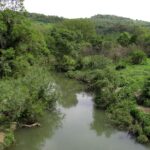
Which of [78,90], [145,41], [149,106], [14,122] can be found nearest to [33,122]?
[14,122]

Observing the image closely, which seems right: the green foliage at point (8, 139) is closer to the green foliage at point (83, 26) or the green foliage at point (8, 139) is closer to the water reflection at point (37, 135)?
the water reflection at point (37, 135)

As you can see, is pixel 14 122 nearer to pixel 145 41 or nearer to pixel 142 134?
pixel 142 134

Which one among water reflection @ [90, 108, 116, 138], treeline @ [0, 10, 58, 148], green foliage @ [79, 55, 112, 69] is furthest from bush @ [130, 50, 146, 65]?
water reflection @ [90, 108, 116, 138]

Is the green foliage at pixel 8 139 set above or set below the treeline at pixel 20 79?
below

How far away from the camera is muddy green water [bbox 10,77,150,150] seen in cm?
2112

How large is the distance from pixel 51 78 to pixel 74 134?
19.2ft

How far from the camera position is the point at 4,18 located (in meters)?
30.7

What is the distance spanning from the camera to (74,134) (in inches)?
904

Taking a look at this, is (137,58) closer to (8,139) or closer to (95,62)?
(95,62)

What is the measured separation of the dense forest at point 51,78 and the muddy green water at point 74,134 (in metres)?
0.76

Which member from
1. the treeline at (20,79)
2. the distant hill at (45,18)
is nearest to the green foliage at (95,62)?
the treeline at (20,79)

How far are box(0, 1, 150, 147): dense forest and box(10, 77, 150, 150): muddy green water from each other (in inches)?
30.0

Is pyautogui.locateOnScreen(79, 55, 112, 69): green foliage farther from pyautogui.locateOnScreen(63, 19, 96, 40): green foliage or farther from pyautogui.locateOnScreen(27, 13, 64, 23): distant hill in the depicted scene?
pyautogui.locateOnScreen(27, 13, 64, 23): distant hill

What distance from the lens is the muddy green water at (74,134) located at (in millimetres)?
21125
